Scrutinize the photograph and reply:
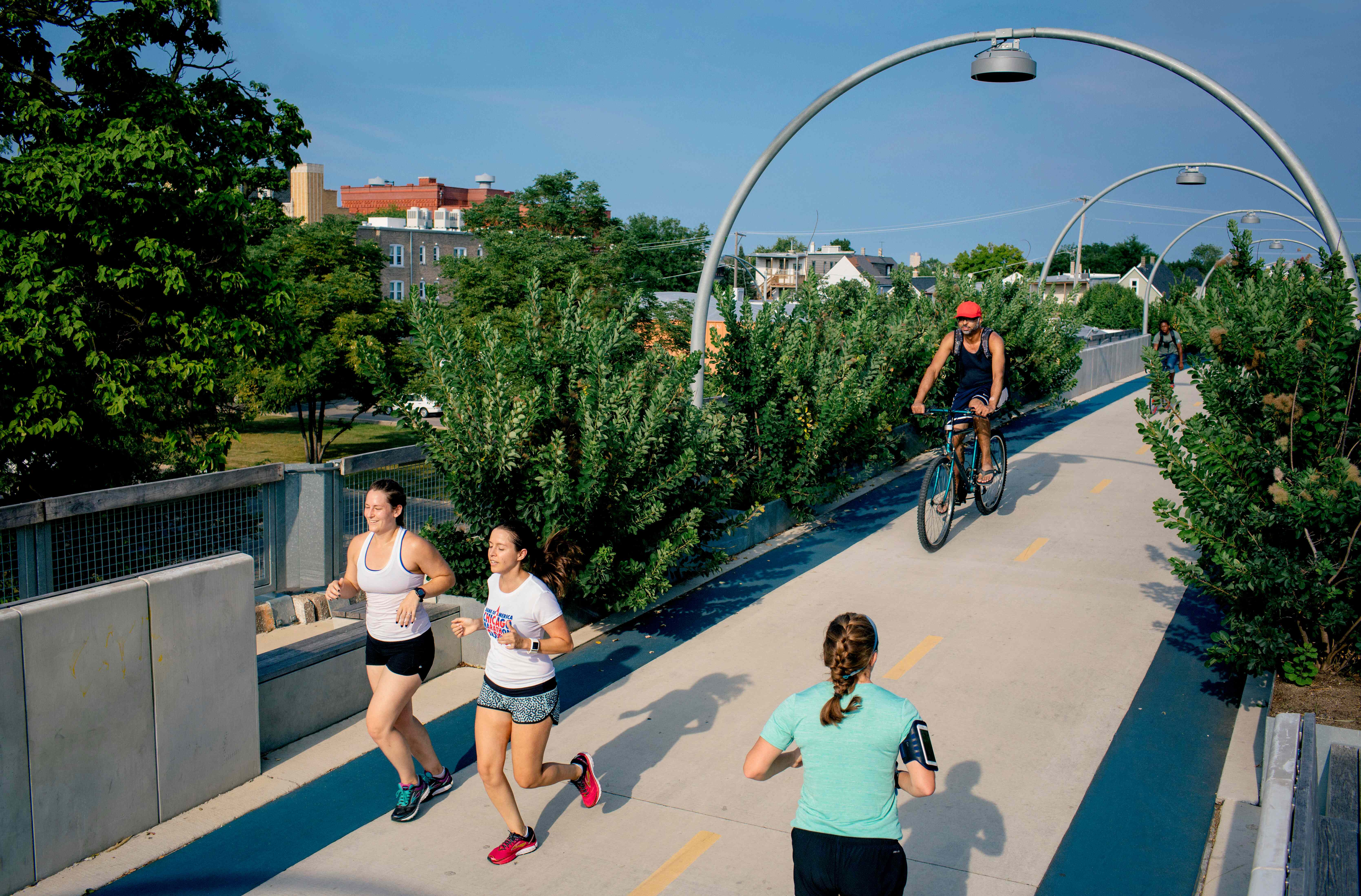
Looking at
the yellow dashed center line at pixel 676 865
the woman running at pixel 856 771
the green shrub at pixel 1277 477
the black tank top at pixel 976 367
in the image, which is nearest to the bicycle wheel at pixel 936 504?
the black tank top at pixel 976 367

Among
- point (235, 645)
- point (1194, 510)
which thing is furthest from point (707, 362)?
point (235, 645)

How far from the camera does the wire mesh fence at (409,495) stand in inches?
352

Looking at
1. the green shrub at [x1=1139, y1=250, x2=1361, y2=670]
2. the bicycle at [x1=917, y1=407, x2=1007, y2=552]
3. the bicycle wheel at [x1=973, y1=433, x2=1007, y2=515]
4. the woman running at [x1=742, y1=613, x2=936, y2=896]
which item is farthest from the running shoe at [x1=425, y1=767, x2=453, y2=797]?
the bicycle wheel at [x1=973, y1=433, x2=1007, y2=515]

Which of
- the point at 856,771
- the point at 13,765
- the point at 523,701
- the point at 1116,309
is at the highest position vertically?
the point at 1116,309

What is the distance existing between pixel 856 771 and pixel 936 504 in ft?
23.3

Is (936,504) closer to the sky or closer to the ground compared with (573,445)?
closer to the ground

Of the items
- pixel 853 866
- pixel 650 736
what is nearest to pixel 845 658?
pixel 853 866

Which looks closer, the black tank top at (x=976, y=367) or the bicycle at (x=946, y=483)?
the bicycle at (x=946, y=483)

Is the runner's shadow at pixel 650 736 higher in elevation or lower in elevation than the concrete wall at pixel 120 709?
A: lower

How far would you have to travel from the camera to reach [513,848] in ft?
16.0

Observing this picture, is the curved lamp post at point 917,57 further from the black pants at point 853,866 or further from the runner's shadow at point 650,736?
the black pants at point 853,866

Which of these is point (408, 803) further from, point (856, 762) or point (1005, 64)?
point (1005, 64)

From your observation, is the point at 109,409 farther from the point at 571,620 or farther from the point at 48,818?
the point at 48,818

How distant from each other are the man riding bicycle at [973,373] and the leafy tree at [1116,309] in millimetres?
54286
